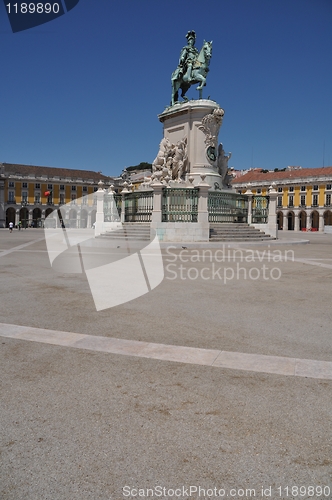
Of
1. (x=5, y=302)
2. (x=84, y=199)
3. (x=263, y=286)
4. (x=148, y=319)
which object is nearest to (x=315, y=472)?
(x=148, y=319)

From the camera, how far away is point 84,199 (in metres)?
97.1

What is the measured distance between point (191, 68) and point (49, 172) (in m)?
74.5

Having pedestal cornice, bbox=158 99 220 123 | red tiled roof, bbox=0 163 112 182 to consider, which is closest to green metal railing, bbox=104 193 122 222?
pedestal cornice, bbox=158 99 220 123

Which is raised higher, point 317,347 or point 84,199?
point 84,199

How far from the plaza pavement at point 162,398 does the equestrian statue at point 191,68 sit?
943 inches

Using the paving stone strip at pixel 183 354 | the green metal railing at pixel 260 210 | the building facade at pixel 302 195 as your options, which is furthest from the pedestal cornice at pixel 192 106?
the building facade at pixel 302 195

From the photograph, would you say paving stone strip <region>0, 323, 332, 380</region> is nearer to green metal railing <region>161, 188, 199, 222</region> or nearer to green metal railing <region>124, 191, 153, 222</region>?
green metal railing <region>161, 188, 199, 222</region>

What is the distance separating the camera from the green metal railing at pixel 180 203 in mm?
21344

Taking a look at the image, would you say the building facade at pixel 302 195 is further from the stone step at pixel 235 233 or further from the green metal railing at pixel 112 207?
the green metal railing at pixel 112 207

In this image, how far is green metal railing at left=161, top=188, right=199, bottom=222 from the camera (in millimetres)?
21344

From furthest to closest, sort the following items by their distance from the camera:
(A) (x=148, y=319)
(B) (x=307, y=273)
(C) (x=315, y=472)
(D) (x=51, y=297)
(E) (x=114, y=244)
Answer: (E) (x=114, y=244) < (B) (x=307, y=273) < (D) (x=51, y=297) < (A) (x=148, y=319) < (C) (x=315, y=472)

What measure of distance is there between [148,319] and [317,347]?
235cm

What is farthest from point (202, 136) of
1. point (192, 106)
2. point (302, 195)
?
point (302, 195)

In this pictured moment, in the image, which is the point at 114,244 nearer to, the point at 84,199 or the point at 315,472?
the point at 315,472
